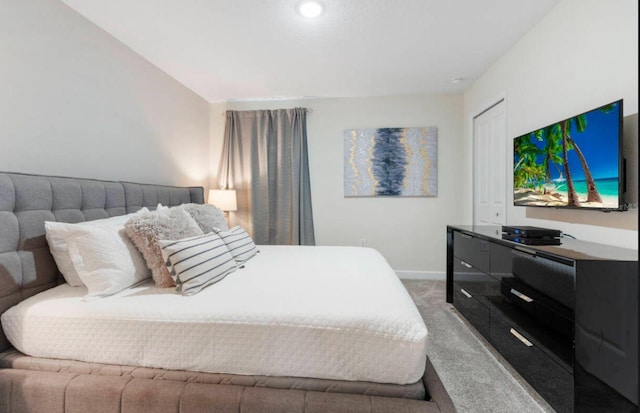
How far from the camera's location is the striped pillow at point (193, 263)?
60.5 inches

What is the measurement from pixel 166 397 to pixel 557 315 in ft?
6.02

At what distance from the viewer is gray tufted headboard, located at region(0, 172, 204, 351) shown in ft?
4.67

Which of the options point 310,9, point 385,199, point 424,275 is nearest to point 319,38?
point 310,9

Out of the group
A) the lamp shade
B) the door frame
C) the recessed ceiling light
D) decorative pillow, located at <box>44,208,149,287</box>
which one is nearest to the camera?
decorative pillow, located at <box>44,208,149,287</box>

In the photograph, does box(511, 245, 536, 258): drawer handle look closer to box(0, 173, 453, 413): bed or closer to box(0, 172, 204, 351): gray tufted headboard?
box(0, 173, 453, 413): bed

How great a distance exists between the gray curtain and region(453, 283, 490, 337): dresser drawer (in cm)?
170

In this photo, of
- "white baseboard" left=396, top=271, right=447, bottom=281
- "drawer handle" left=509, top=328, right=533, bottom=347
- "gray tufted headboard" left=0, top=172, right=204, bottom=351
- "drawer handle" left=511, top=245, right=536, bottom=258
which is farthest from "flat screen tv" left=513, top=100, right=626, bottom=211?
"gray tufted headboard" left=0, top=172, right=204, bottom=351

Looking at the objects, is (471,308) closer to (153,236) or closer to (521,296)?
(521,296)

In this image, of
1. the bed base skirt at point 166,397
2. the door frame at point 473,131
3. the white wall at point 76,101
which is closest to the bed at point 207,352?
the bed base skirt at point 166,397

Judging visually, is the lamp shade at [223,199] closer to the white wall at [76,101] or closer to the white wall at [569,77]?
the white wall at [76,101]

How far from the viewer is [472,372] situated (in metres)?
1.85

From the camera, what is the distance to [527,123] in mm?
2354

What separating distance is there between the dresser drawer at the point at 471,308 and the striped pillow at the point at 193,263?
1.80 metres

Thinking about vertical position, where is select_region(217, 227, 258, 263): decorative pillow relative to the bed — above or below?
above
